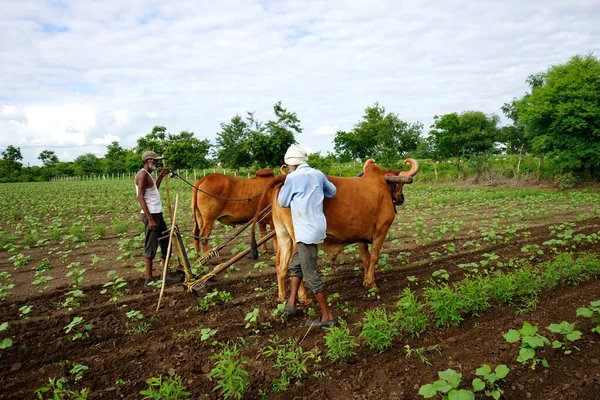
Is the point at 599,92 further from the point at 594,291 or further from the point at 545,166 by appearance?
the point at 594,291

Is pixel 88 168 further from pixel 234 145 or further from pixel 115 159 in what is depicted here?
pixel 234 145

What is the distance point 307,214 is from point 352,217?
129cm

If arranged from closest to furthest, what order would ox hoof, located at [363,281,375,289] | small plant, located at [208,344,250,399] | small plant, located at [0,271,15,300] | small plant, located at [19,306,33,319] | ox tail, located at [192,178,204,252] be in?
small plant, located at [208,344,250,399] < small plant, located at [19,306,33,319] < ox hoof, located at [363,281,375,289] < small plant, located at [0,271,15,300] < ox tail, located at [192,178,204,252]

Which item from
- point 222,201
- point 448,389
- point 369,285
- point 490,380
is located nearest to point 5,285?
point 222,201

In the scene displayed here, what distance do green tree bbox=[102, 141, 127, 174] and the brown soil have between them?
70629 mm

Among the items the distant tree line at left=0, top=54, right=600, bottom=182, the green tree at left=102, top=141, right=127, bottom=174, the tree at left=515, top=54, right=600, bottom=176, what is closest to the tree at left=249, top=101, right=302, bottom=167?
the distant tree line at left=0, top=54, right=600, bottom=182

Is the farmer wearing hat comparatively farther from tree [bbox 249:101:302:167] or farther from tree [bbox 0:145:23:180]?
tree [bbox 0:145:23:180]

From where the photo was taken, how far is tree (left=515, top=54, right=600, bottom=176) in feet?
65.6

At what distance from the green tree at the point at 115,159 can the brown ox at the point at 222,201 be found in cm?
6944

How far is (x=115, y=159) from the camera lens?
74.5m

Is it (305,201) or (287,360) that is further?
(305,201)

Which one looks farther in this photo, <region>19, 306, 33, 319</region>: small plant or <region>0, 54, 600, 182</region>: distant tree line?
<region>0, 54, 600, 182</region>: distant tree line

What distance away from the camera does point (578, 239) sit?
8109 millimetres

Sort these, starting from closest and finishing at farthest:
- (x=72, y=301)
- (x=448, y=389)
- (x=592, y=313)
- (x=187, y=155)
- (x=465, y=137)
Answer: (x=448, y=389)
(x=592, y=313)
(x=72, y=301)
(x=465, y=137)
(x=187, y=155)
